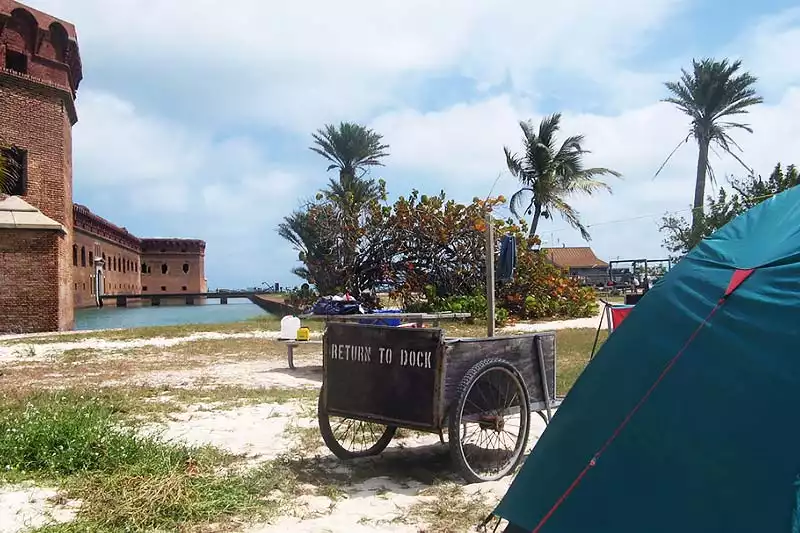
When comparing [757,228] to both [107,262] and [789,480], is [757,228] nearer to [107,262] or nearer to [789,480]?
[789,480]

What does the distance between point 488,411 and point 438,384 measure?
685mm

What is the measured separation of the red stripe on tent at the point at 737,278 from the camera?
340cm

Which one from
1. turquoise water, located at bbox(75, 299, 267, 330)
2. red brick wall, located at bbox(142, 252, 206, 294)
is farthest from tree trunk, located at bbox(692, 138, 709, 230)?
red brick wall, located at bbox(142, 252, 206, 294)

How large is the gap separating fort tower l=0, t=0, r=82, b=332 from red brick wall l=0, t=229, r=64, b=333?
0.03 m

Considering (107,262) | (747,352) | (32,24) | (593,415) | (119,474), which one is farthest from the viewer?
(107,262)

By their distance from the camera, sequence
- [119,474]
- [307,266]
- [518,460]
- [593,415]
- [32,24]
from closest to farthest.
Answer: [593,415]
[119,474]
[518,460]
[32,24]
[307,266]

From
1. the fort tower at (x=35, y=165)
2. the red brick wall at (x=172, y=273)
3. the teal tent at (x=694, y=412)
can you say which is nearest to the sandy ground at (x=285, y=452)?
the teal tent at (x=694, y=412)

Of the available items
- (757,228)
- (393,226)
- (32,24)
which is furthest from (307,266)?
(757,228)

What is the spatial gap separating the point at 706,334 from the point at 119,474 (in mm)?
3916

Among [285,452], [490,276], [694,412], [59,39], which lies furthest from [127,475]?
[59,39]

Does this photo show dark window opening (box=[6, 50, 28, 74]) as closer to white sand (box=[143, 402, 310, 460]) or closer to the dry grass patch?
white sand (box=[143, 402, 310, 460])

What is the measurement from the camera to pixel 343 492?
500 cm

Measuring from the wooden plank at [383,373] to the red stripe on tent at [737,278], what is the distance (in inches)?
83.4

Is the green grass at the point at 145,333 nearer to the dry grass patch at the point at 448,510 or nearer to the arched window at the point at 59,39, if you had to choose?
the arched window at the point at 59,39
